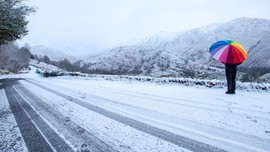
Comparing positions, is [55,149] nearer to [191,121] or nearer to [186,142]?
[186,142]

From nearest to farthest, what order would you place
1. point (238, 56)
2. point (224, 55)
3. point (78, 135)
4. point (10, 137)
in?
point (78, 135), point (10, 137), point (238, 56), point (224, 55)

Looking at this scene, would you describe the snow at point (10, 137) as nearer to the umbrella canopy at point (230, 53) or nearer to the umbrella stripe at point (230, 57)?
the umbrella canopy at point (230, 53)

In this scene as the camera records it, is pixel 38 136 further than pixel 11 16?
No

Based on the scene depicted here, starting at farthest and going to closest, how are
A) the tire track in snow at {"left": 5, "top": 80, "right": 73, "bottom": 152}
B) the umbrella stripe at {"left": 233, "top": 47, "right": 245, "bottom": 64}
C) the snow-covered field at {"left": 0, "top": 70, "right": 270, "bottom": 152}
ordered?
the umbrella stripe at {"left": 233, "top": 47, "right": 245, "bottom": 64} → the tire track in snow at {"left": 5, "top": 80, "right": 73, "bottom": 152} → the snow-covered field at {"left": 0, "top": 70, "right": 270, "bottom": 152}

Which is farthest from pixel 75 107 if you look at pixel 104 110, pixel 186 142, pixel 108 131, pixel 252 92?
pixel 252 92

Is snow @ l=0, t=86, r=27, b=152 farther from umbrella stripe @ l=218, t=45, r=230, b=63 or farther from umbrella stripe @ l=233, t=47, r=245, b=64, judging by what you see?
umbrella stripe @ l=233, t=47, r=245, b=64

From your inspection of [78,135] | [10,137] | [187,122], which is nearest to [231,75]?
[187,122]

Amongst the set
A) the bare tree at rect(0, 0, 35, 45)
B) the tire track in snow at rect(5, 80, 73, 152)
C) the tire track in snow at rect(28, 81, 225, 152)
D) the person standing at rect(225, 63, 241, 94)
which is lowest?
the tire track in snow at rect(5, 80, 73, 152)

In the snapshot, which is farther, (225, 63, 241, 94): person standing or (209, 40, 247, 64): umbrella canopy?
(225, 63, 241, 94): person standing

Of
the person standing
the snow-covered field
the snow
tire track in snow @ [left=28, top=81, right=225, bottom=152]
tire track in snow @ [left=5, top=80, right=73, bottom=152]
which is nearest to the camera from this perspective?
tire track in snow @ [left=28, top=81, right=225, bottom=152]

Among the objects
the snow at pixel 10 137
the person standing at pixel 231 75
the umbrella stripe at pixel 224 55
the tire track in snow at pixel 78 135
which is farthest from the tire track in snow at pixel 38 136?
the person standing at pixel 231 75

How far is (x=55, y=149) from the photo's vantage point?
167 inches

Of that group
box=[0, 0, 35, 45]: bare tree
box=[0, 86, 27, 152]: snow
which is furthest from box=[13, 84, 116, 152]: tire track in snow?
box=[0, 0, 35, 45]: bare tree

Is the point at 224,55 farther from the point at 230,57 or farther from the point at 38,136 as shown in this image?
the point at 38,136
